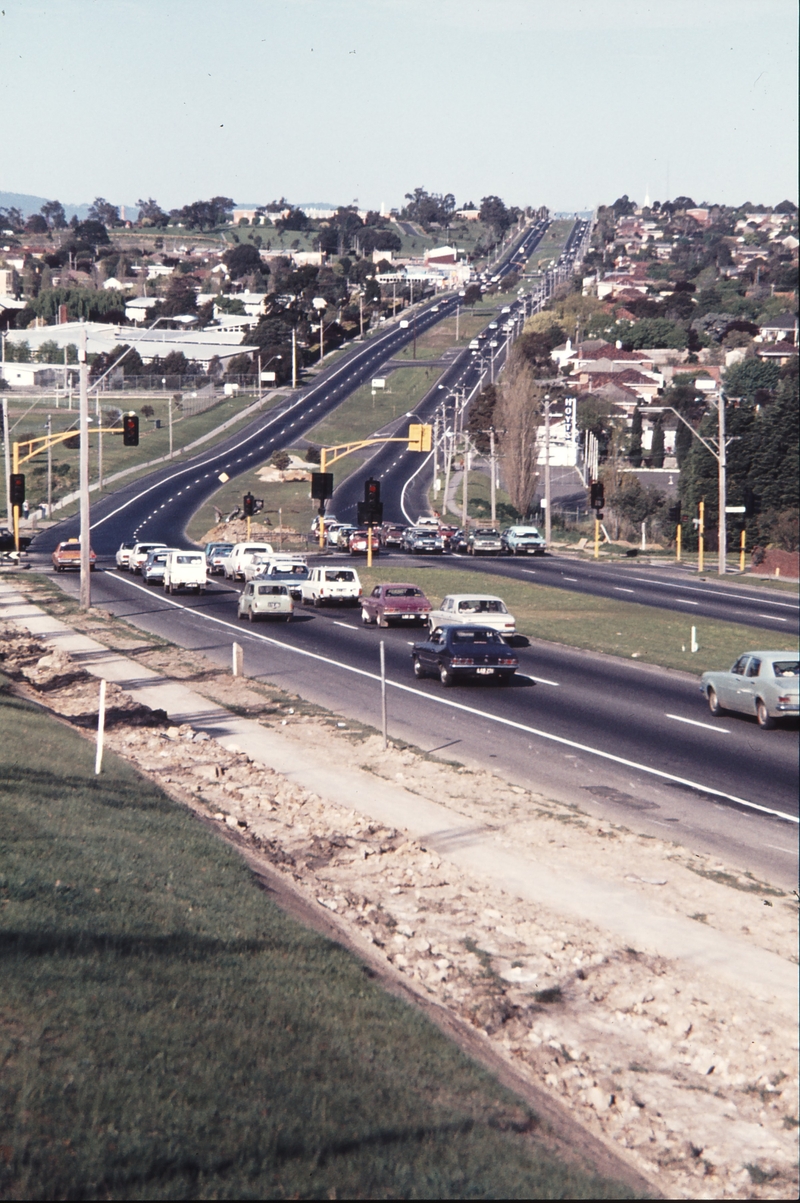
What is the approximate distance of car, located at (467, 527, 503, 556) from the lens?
3184 inches

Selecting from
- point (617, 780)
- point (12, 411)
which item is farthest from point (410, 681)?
point (12, 411)

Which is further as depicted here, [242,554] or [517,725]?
[242,554]

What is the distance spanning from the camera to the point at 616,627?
4228 cm

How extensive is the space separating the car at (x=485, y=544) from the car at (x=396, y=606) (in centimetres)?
3612

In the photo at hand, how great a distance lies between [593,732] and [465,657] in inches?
263

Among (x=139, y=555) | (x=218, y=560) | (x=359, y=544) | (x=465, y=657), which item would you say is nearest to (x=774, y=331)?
(x=359, y=544)

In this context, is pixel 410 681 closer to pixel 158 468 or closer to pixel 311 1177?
pixel 311 1177

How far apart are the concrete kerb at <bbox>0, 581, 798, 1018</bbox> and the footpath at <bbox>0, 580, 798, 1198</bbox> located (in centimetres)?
4

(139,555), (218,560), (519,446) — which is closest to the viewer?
(218,560)

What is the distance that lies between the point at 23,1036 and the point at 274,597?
38.5m

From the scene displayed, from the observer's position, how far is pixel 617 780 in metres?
21.4

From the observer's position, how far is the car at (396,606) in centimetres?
4378

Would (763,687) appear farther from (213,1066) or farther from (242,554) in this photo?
(242,554)

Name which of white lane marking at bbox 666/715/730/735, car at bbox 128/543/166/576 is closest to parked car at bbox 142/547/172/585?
car at bbox 128/543/166/576
